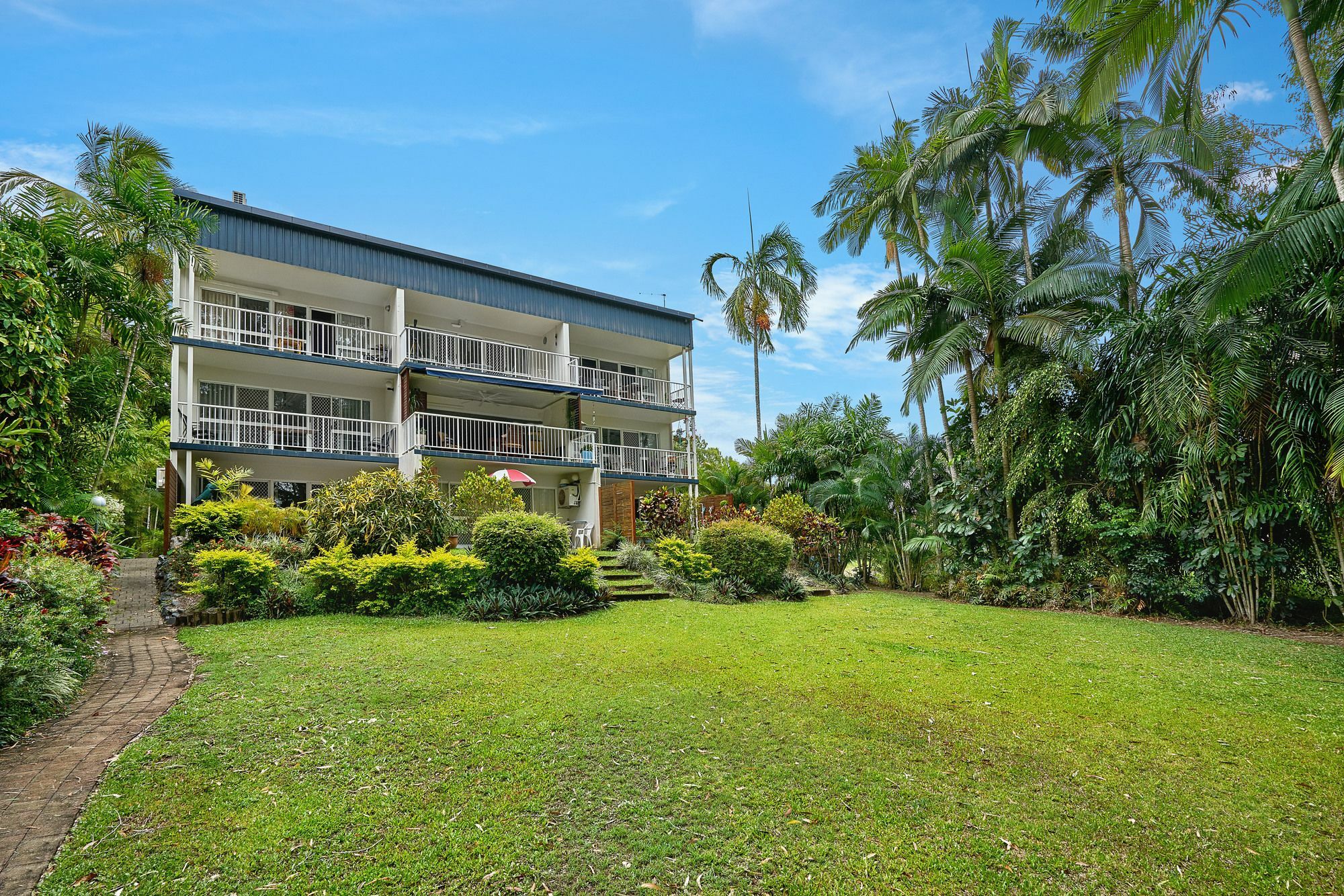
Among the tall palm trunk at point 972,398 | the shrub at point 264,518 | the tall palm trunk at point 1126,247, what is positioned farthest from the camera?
the tall palm trunk at point 972,398

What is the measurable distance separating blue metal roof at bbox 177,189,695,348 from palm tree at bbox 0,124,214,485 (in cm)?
324

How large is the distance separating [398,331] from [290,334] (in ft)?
9.12

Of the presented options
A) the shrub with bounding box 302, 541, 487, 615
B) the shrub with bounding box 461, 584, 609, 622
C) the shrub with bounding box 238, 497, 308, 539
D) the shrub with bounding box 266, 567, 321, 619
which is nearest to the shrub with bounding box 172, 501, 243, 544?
the shrub with bounding box 238, 497, 308, 539

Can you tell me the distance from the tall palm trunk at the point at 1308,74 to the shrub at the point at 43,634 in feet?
41.2

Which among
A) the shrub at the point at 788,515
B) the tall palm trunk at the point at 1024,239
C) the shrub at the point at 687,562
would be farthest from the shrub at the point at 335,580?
the tall palm trunk at the point at 1024,239

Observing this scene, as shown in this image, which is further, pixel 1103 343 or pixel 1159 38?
pixel 1103 343

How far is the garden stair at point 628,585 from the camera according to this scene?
11938 millimetres

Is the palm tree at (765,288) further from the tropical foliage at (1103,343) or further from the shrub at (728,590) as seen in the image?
the shrub at (728,590)

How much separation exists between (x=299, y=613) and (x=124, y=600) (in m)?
2.89

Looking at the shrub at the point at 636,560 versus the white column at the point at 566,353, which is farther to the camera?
the white column at the point at 566,353

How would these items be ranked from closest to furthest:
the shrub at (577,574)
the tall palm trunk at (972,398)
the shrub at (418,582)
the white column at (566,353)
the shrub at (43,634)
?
the shrub at (43,634) → the shrub at (418,582) → the shrub at (577,574) → the tall palm trunk at (972,398) → the white column at (566,353)

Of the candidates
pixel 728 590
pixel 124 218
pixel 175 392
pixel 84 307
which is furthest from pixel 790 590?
pixel 175 392

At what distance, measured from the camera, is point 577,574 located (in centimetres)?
1061

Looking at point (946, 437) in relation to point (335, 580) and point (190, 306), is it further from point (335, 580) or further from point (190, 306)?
point (190, 306)
